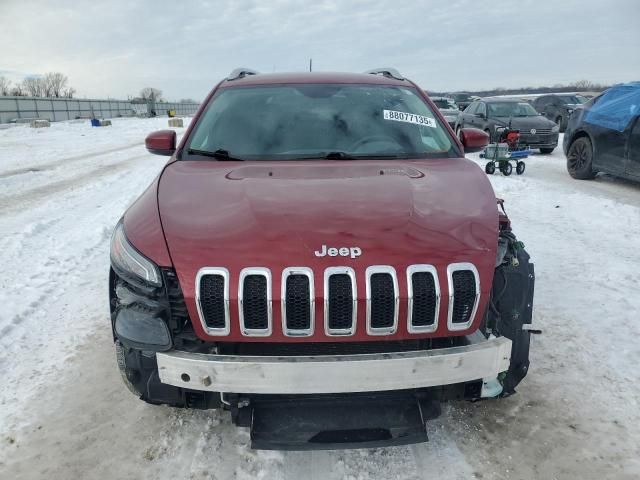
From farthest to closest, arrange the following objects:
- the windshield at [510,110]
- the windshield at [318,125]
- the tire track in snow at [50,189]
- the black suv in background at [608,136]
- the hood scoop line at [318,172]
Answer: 1. the windshield at [510,110]
2. the black suv in background at [608,136]
3. the tire track in snow at [50,189]
4. the windshield at [318,125]
5. the hood scoop line at [318,172]

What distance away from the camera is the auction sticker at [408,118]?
3.24 metres

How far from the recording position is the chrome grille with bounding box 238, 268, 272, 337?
184cm

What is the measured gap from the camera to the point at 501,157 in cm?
962

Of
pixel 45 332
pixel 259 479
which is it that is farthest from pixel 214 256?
pixel 45 332

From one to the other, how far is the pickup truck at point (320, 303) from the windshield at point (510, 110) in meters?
12.3

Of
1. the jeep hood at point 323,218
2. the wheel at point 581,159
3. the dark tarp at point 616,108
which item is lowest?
the wheel at point 581,159

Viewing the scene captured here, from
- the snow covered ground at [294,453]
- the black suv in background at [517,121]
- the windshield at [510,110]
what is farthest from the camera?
the windshield at [510,110]

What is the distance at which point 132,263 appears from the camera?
206 centimetres

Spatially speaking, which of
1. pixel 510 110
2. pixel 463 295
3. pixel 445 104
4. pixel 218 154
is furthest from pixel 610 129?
pixel 445 104

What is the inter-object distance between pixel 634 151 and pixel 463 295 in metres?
7.77

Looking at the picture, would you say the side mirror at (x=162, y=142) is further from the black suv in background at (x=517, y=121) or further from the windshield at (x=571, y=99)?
the windshield at (x=571, y=99)

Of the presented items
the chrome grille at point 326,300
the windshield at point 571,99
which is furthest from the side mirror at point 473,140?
the windshield at point 571,99

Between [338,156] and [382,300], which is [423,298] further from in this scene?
[338,156]

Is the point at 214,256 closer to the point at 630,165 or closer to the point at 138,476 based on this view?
the point at 138,476
